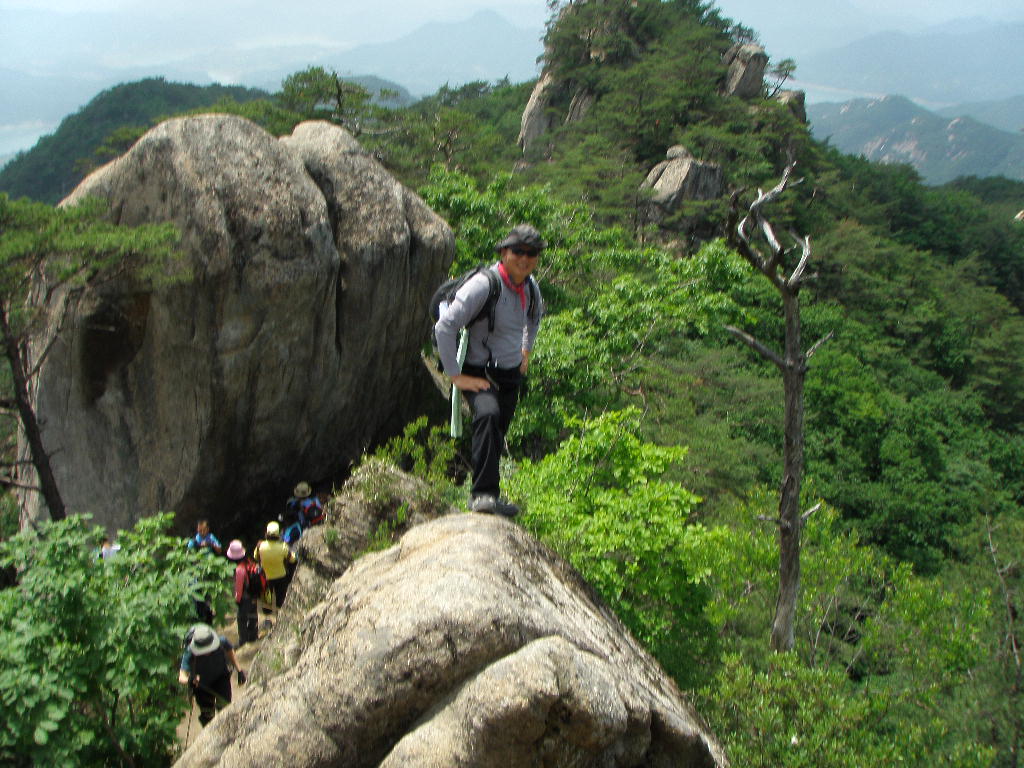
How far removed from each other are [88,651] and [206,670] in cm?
177

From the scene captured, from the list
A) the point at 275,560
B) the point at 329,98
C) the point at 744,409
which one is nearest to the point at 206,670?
the point at 275,560

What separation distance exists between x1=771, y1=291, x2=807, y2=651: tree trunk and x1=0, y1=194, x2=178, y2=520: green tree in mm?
7263

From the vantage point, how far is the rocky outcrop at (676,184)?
33.9m

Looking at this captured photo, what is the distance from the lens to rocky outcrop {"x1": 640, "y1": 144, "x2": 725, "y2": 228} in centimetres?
3391

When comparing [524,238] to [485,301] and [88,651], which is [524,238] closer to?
[485,301]

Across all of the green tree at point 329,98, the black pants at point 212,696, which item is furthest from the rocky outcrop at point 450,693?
the green tree at point 329,98

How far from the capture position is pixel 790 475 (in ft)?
21.5

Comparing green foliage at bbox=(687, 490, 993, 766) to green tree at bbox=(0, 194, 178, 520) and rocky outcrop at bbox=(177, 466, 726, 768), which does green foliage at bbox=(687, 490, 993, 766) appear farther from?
green tree at bbox=(0, 194, 178, 520)

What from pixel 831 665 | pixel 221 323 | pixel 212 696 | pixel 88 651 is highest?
pixel 221 323

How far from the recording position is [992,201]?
83.9m

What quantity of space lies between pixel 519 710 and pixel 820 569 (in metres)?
7.81

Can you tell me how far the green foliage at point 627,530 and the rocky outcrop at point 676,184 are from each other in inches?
1112

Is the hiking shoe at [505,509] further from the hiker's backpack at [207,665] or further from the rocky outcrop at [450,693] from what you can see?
the hiker's backpack at [207,665]

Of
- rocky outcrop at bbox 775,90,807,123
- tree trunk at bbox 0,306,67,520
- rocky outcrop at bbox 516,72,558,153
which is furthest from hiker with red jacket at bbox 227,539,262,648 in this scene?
rocky outcrop at bbox 775,90,807,123
